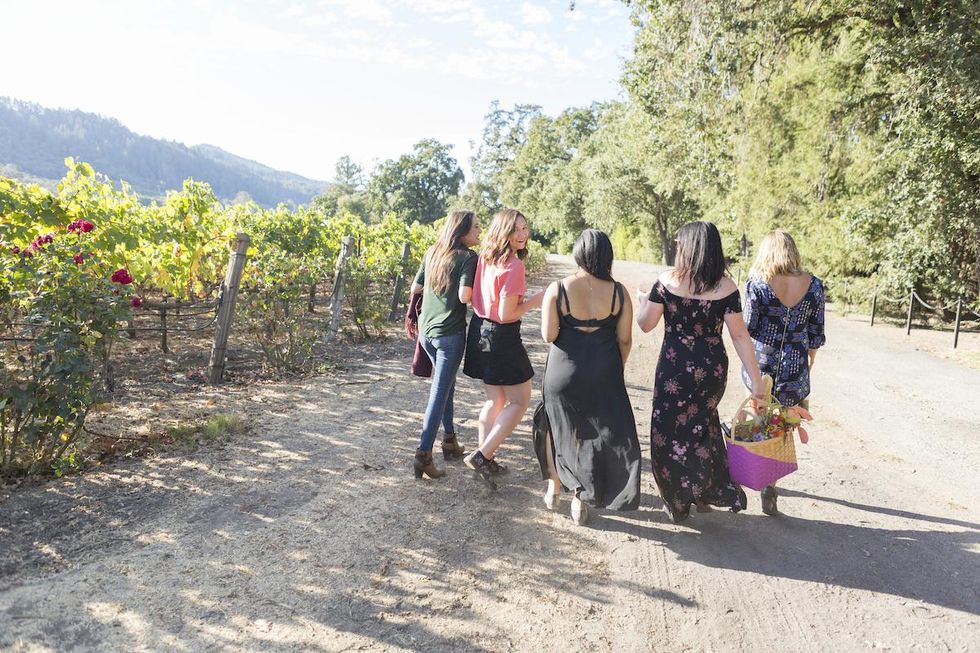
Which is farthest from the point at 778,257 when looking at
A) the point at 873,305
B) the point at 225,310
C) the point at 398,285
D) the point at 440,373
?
the point at 873,305

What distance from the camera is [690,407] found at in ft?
12.3

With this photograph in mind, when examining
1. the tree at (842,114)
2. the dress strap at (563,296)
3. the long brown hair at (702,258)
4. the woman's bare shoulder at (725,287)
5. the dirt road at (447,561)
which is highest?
the tree at (842,114)

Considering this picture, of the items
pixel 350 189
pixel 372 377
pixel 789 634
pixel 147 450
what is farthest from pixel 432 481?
pixel 350 189

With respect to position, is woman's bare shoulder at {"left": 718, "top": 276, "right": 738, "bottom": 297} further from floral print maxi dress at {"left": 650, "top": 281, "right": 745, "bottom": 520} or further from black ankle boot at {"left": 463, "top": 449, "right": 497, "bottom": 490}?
black ankle boot at {"left": 463, "top": 449, "right": 497, "bottom": 490}

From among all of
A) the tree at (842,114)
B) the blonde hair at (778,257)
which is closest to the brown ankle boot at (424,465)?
the blonde hair at (778,257)

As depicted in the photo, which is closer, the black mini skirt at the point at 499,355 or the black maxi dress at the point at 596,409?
the black maxi dress at the point at 596,409

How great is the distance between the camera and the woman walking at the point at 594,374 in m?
3.65

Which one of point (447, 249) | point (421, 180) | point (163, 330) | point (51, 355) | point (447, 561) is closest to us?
point (447, 561)

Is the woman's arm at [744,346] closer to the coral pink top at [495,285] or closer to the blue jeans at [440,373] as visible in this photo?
the coral pink top at [495,285]

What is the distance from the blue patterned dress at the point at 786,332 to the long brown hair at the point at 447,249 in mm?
1930

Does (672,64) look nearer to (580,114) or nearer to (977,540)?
(977,540)

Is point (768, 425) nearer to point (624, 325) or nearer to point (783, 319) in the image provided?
point (783, 319)

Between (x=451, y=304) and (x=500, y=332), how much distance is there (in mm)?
380

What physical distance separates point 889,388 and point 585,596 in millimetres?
6943
